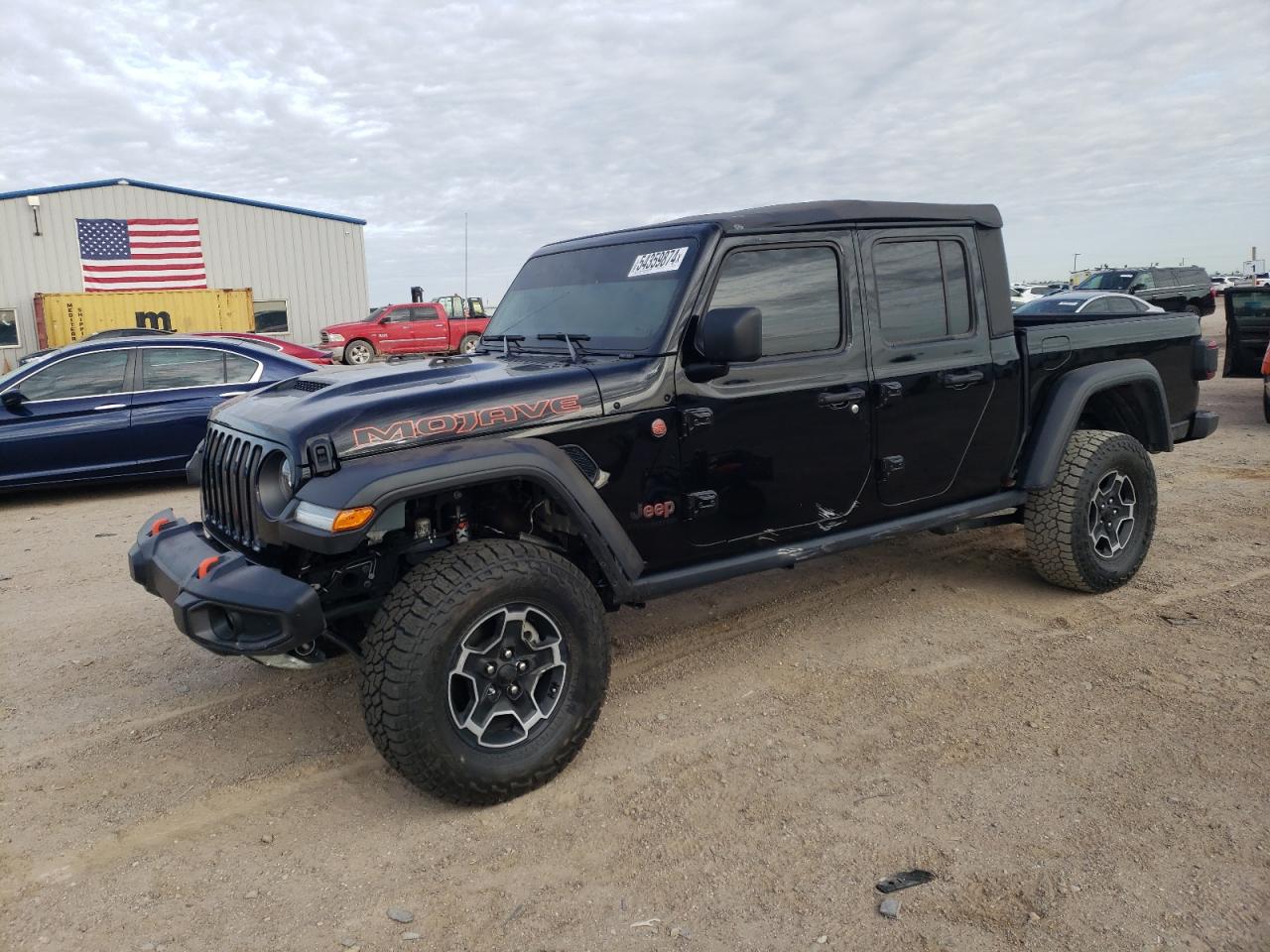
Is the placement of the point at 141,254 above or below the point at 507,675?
above

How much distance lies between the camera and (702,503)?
3.67 metres

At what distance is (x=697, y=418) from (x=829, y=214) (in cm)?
121

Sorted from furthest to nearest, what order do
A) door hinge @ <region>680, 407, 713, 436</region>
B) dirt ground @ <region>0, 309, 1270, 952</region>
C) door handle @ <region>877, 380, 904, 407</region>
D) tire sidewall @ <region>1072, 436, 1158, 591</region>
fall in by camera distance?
tire sidewall @ <region>1072, 436, 1158, 591</region> → door handle @ <region>877, 380, 904, 407</region> → door hinge @ <region>680, 407, 713, 436</region> → dirt ground @ <region>0, 309, 1270, 952</region>

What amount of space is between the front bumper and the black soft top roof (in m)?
2.17

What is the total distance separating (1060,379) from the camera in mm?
4898

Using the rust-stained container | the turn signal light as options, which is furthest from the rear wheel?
the turn signal light

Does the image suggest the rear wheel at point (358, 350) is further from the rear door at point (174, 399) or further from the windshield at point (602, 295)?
the windshield at point (602, 295)

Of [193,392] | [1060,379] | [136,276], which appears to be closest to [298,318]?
[136,276]

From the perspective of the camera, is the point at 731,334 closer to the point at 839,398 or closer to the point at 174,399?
the point at 839,398

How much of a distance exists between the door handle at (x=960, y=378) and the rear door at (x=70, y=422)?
22.2ft

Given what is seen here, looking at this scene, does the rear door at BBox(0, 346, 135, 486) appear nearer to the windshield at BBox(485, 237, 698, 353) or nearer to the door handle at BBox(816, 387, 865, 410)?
the windshield at BBox(485, 237, 698, 353)

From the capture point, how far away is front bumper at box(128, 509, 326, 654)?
2.89 metres

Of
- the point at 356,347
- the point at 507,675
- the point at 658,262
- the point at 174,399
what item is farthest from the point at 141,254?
the point at 507,675

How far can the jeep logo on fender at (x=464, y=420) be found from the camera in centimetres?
309
